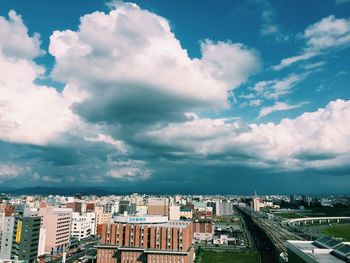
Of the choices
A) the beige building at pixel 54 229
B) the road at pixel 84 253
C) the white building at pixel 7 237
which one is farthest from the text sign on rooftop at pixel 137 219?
the beige building at pixel 54 229

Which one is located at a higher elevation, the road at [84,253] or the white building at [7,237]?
the white building at [7,237]

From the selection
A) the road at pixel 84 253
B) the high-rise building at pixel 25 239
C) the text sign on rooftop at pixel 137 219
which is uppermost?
the text sign on rooftop at pixel 137 219

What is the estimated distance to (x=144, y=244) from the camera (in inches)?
4705

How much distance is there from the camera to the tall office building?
4515 inches

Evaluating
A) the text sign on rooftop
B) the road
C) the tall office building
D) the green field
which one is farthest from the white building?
the green field

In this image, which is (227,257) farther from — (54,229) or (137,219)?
(54,229)

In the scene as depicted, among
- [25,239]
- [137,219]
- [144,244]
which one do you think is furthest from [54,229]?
[144,244]

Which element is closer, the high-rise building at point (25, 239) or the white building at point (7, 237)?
the white building at point (7, 237)

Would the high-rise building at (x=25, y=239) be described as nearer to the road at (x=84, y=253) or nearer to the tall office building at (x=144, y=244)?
the road at (x=84, y=253)

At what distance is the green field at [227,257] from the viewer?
479ft

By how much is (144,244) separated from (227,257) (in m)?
50.7

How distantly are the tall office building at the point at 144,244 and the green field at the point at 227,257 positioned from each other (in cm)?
3143

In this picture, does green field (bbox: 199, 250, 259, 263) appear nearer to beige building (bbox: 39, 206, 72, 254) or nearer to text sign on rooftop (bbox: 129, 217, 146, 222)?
text sign on rooftop (bbox: 129, 217, 146, 222)

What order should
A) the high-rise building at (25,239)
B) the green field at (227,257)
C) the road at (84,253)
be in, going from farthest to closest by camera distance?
the road at (84,253)
the green field at (227,257)
the high-rise building at (25,239)
